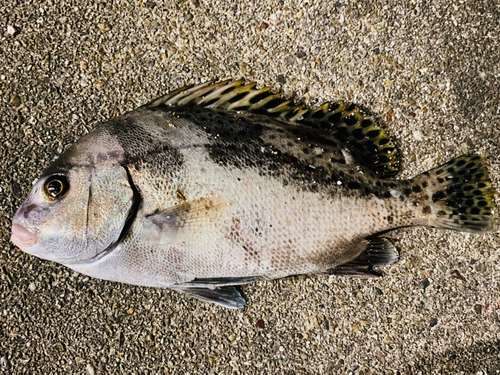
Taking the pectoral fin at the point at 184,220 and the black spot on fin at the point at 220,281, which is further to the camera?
the black spot on fin at the point at 220,281

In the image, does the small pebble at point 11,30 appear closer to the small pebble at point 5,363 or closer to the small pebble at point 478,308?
the small pebble at point 5,363

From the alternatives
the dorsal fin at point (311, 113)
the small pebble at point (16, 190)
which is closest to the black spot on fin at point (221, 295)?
the dorsal fin at point (311, 113)

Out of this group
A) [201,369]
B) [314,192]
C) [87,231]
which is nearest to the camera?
[87,231]

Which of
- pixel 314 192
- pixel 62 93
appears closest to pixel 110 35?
pixel 62 93

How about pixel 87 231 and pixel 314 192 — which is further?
pixel 314 192

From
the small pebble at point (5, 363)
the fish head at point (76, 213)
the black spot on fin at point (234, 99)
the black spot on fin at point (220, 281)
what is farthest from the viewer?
the small pebble at point (5, 363)

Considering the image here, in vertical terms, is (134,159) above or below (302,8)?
below

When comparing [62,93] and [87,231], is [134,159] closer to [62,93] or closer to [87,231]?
[87,231]
